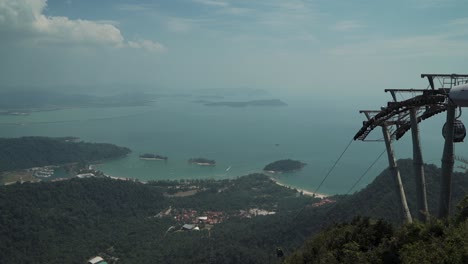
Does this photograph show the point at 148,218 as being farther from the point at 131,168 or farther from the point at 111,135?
the point at 111,135

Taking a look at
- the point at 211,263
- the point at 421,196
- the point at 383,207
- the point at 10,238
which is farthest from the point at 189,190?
the point at 421,196

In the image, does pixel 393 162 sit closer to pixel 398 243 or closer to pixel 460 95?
pixel 398 243

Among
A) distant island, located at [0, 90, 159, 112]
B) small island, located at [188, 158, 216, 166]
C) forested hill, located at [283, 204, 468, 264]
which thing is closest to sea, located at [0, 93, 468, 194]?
small island, located at [188, 158, 216, 166]

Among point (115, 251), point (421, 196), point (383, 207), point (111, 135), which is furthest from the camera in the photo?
point (111, 135)

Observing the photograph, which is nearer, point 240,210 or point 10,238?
point 10,238

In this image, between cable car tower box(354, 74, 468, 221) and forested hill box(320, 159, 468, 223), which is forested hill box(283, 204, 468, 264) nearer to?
cable car tower box(354, 74, 468, 221)

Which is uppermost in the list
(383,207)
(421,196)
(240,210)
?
(421,196)

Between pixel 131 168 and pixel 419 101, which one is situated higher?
pixel 419 101
